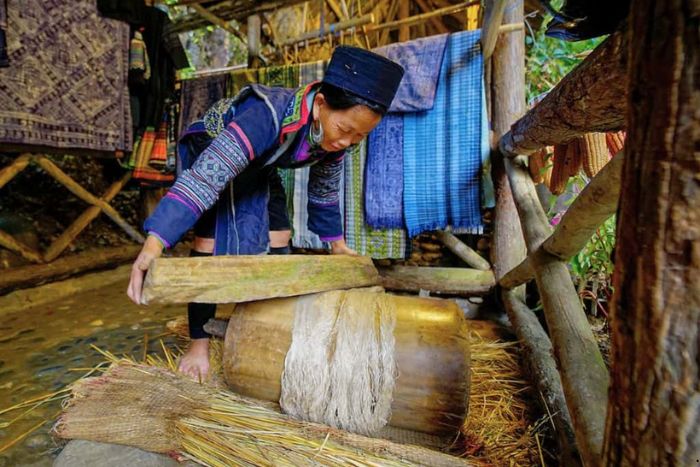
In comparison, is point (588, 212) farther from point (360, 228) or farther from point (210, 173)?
point (360, 228)

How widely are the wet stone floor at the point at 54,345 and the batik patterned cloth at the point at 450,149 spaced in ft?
6.40

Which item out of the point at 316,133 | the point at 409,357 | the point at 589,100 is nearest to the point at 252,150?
the point at 316,133

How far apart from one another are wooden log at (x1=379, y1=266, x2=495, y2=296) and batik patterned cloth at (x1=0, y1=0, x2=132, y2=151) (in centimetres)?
276

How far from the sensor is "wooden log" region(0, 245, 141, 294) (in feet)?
9.48

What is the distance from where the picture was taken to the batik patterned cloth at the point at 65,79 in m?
2.48

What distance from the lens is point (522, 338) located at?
180 cm

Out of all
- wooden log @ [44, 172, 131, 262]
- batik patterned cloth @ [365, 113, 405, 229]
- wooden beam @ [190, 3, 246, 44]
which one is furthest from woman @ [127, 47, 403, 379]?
wooden log @ [44, 172, 131, 262]

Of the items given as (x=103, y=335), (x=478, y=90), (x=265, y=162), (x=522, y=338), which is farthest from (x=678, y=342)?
(x=103, y=335)

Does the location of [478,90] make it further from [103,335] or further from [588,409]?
[103,335]

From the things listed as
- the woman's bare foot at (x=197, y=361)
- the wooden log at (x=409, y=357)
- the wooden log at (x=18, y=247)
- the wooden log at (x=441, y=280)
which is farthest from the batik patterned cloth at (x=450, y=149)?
the wooden log at (x=18, y=247)

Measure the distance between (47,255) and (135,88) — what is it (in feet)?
6.03

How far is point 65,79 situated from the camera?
9.05 feet

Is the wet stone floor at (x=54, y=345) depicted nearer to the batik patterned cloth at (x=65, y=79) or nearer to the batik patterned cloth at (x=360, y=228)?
the batik patterned cloth at (x=65, y=79)

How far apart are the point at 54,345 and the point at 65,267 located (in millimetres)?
1563
